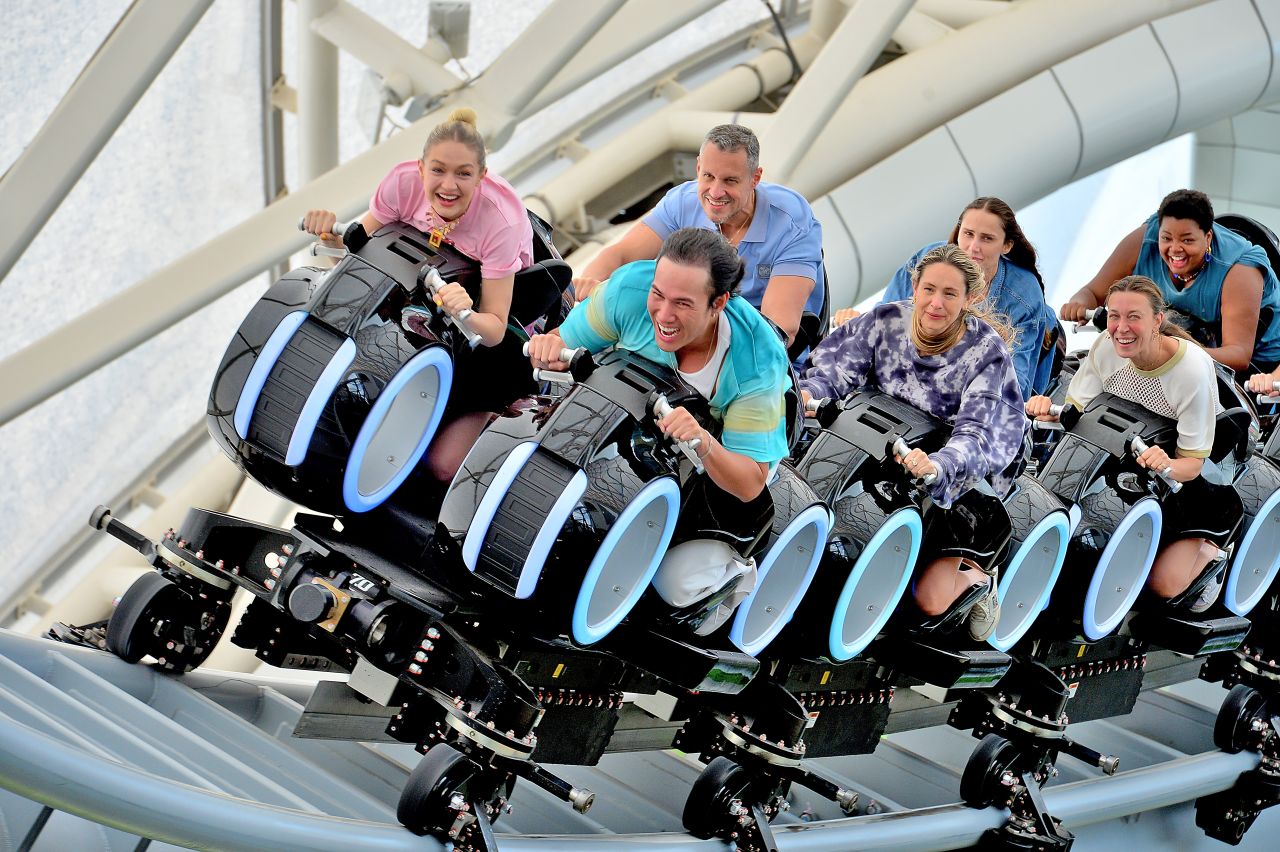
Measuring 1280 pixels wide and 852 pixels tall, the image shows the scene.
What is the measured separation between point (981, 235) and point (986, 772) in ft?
4.38

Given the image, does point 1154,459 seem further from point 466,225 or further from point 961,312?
point 466,225

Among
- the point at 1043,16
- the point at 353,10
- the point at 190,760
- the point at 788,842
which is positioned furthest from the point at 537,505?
the point at 1043,16

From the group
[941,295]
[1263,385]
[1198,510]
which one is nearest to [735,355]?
[941,295]

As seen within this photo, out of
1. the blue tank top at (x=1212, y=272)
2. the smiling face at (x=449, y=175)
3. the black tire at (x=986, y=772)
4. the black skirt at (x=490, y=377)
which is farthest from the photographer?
the blue tank top at (x=1212, y=272)

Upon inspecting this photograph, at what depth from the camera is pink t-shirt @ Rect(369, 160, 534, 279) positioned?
2908mm

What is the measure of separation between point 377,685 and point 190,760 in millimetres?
416

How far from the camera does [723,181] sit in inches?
126

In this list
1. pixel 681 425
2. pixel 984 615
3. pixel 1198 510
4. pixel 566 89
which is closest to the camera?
pixel 681 425

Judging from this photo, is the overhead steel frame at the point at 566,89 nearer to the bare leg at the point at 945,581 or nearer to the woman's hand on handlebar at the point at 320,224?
the woman's hand on handlebar at the point at 320,224

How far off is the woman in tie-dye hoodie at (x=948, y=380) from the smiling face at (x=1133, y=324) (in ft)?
1.55

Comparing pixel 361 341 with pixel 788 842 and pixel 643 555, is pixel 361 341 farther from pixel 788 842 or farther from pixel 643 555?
pixel 788 842

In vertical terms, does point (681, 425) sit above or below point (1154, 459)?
below

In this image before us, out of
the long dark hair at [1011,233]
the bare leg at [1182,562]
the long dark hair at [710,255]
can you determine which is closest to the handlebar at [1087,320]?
the long dark hair at [1011,233]

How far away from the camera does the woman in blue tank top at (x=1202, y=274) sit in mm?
4359
